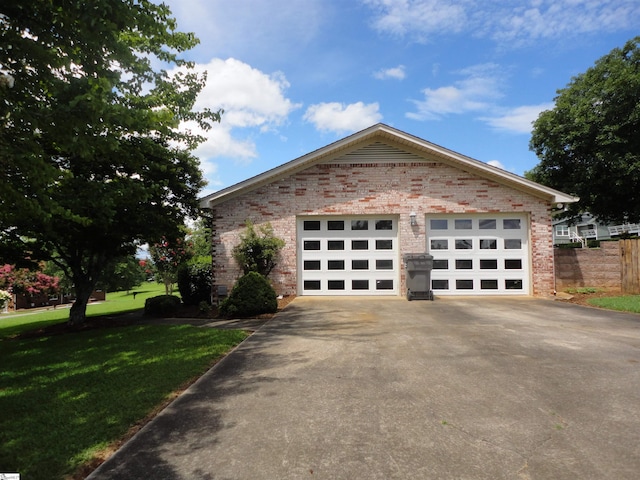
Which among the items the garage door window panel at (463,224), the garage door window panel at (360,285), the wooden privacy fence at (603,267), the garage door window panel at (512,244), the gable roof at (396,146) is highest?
the gable roof at (396,146)

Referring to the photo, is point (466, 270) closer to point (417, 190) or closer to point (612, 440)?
point (417, 190)

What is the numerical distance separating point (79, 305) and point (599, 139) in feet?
78.0

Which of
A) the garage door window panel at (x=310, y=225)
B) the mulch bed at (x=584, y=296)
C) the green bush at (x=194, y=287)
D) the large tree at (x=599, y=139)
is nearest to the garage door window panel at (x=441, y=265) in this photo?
the mulch bed at (x=584, y=296)

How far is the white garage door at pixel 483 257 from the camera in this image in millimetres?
12367

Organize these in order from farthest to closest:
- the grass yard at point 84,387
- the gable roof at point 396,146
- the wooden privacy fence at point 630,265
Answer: the wooden privacy fence at point 630,265
the gable roof at point 396,146
the grass yard at point 84,387

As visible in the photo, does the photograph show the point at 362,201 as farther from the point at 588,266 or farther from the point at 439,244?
the point at 588,266

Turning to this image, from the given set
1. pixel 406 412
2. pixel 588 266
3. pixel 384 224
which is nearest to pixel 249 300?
pixel 384 224

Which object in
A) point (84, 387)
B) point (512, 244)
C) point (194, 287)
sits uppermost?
point (512, 244)

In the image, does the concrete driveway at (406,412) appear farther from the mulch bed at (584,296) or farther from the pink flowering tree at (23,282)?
the pink flowering tree at (23,282)

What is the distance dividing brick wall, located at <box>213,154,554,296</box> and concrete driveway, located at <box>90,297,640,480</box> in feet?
20.5

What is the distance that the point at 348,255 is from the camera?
1263 cm

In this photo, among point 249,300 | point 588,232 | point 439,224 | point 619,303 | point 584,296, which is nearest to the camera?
point 249,300

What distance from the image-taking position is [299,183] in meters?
12.7

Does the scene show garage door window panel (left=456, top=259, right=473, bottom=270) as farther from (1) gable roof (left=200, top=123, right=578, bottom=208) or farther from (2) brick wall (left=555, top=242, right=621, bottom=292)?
(2) brick wall (left=555, top=242, right=621, bottom=292)
